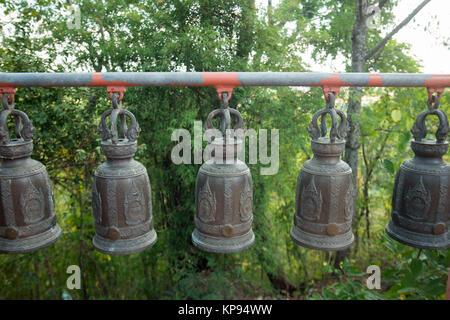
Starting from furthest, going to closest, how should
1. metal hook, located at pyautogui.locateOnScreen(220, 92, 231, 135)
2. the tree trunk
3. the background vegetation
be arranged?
the tree trunk → the background vegetation → metal hook, located at pyautogui.locateOnScreen(220, 92, 231, 135)

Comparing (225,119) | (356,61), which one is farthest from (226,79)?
(356,61)

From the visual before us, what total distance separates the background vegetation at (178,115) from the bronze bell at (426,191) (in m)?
1.45

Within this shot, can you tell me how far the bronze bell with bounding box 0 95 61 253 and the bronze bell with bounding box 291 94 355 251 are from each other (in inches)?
52.3

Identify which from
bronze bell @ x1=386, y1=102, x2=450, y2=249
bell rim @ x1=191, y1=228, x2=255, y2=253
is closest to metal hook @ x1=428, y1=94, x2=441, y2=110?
bronze bell @ x1=386, y1=102, x2=450, y2=249

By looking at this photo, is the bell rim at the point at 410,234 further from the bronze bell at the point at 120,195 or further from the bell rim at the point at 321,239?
the bronze bell at the point at 120,195

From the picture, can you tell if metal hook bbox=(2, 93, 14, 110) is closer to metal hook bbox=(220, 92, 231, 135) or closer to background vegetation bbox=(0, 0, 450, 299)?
metal hook bbox=(220, 92, 231, 135)

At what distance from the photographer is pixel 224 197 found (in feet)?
5.41

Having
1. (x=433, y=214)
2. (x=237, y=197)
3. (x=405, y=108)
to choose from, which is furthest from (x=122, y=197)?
(x=405, y=108)

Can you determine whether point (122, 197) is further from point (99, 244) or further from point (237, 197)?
point (237, 197)

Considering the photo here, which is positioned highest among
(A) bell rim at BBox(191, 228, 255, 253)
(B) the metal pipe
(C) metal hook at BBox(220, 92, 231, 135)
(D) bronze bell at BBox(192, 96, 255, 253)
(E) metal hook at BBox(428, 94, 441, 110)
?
(B) the metal pipe

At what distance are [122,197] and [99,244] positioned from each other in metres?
0.29

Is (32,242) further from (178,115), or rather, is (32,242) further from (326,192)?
(178,115)

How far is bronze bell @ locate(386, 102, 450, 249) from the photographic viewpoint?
63.7 inches

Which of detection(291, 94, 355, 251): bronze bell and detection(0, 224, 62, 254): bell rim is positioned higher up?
detection(291, 94, 355, 251): bronze bell
